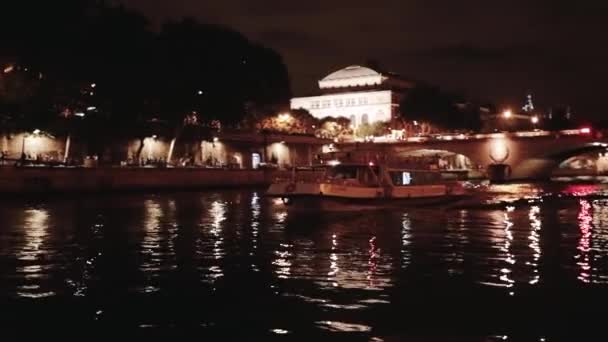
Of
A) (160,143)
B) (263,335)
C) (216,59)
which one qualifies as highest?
(216,59)

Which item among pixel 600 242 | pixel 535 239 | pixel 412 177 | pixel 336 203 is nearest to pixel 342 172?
pixel 336 203

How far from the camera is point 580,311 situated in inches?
538

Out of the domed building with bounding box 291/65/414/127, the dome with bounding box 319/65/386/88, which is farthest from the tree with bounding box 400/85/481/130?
the dome with bounding box 319/65/386/88

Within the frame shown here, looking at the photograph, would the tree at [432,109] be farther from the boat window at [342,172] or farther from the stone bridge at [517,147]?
the boat window at [342,172]

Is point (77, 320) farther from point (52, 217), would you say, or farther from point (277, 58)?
point (277, 58)

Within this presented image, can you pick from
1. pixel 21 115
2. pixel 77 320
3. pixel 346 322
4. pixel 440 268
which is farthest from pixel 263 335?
pixel 21 115

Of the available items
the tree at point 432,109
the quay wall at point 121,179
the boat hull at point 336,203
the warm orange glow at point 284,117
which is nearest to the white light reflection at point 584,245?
the boat hull at point 336,203

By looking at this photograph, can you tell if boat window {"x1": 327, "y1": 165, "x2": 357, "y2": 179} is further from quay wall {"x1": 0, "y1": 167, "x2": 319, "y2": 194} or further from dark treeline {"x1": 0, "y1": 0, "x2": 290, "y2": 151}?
dark treeline {"x1": 0, "y1": 0, "x2": 290, "y2": 151}

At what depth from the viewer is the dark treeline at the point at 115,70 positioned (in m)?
53.8

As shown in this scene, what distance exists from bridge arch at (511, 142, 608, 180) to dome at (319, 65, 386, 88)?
63.7 metres

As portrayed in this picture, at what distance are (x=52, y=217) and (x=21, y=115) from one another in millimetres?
25225

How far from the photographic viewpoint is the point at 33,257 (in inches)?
814

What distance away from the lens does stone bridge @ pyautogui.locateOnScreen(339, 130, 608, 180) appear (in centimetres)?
9362

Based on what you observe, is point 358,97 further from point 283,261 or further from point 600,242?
point 283,261
